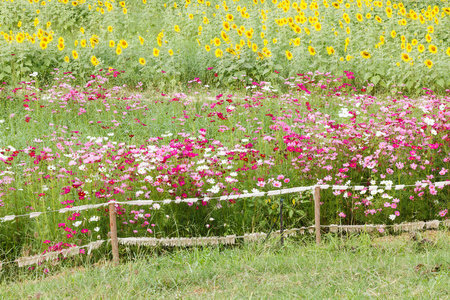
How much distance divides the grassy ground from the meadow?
18.9 inches

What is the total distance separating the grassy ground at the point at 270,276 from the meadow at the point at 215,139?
48 centimetres

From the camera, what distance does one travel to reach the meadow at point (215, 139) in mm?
4641

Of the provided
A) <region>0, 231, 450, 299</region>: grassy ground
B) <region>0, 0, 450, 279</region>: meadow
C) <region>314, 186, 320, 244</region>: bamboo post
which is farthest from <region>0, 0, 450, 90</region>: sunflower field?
<region>0, 231, 450, 299</region>: grassy ground

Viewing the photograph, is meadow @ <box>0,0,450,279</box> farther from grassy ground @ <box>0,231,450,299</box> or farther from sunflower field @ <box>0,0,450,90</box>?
grassy ground @ <box>0,231,450,299</box>

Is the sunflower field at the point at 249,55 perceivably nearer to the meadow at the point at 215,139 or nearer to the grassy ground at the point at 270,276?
the meadow at the point at 215,139

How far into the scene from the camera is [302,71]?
9.17 metres

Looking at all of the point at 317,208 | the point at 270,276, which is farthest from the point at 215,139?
the point at 270,276

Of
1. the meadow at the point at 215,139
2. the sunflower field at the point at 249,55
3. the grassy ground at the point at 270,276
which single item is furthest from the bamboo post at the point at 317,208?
the sunflower field at the point at 249,55

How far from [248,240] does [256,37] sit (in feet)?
19.7

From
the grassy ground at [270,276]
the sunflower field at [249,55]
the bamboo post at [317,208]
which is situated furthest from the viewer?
the sunflower field at [249,55]

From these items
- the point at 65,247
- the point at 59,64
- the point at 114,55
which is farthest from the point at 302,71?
the point at 65,247

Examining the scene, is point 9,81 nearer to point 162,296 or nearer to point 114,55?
point 114,55

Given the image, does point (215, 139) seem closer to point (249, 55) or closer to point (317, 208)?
point (317, 208)

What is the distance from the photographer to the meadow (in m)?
4.64
